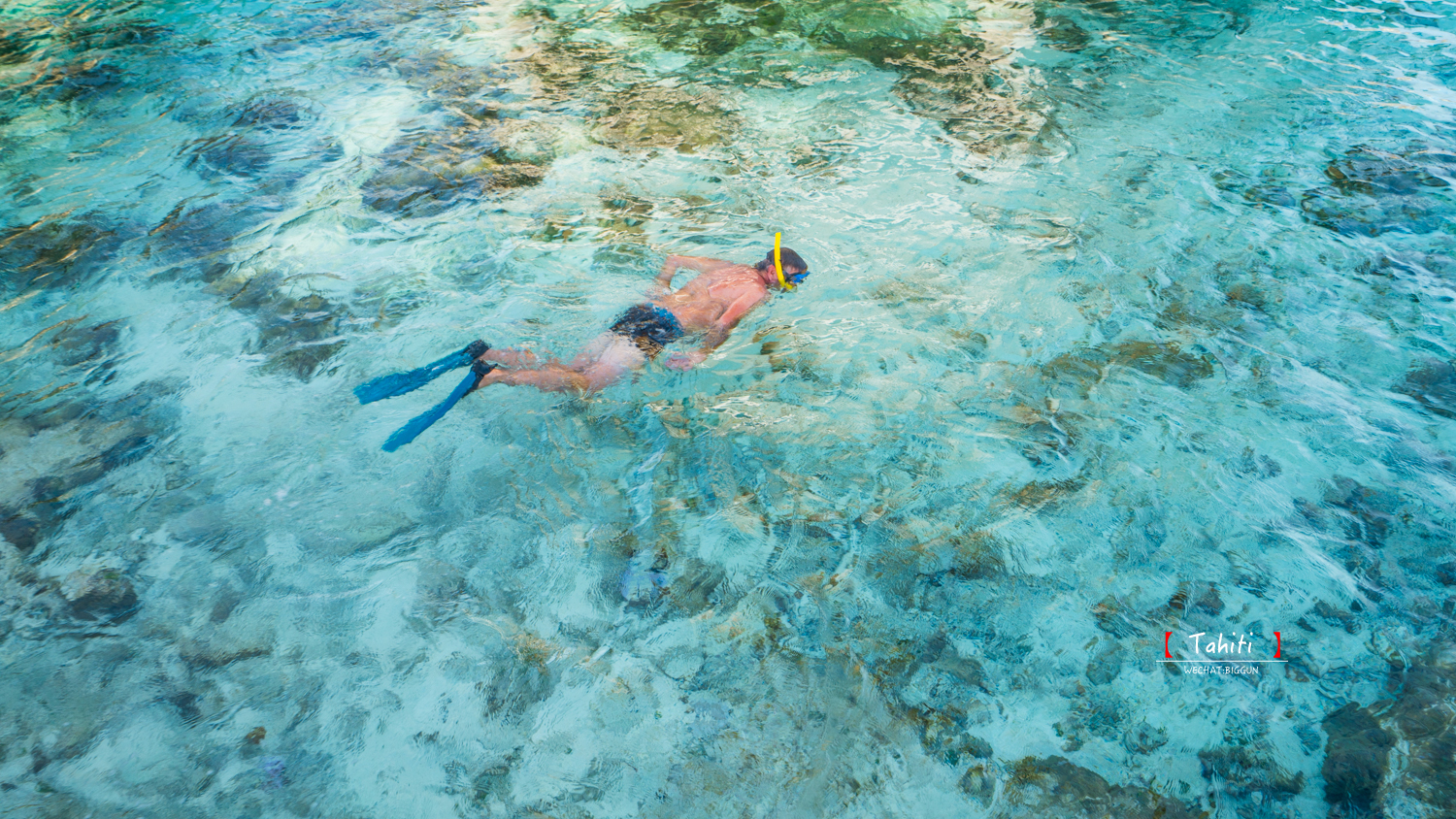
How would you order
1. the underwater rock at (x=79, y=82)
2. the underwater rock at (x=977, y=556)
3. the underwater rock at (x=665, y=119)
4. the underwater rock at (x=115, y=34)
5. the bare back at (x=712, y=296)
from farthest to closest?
the underwater rock at (x=115, y=34) < the underwater rock at (x=79, y=82) < the underwater rock at (x=665, y=119) < the bare back at (x=712, y=296) < the underwater rock at (x=977, y=556)

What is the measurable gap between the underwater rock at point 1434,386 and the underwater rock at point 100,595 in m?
7.32

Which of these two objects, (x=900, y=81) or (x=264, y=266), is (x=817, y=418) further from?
(x=900, y=81)

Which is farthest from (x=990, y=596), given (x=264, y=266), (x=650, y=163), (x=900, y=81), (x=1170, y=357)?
(x=900, y=81)

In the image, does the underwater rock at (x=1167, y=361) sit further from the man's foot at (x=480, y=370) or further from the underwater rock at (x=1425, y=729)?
the man's foot at (x=480, y=370)

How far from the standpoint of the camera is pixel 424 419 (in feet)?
13.2

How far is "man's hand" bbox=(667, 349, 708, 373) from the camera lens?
453 cm

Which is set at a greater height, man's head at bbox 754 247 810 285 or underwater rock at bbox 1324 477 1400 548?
man's head at bbox 754 247 810 285

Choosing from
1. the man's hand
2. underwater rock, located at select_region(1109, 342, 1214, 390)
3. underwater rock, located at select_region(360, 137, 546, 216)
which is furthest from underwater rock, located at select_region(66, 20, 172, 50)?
underwater rock, located at select_region(1109, 342, 1214, 390)

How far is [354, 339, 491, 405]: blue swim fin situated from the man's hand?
1240mm

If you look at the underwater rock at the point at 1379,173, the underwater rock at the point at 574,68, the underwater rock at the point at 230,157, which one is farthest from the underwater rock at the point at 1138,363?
the underwater rock at the point at 230,157

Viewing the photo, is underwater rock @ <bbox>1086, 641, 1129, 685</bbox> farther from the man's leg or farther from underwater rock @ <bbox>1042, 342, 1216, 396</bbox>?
the man's leg

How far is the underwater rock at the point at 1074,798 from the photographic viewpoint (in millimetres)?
2693

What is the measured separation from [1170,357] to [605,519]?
3.86 m

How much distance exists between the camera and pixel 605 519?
3725 mm
